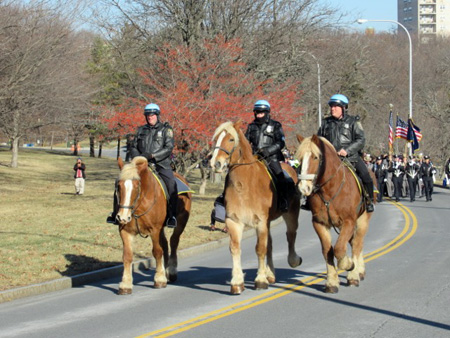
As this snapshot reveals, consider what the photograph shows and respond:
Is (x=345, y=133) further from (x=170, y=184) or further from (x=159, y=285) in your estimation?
(x=159, y=285)

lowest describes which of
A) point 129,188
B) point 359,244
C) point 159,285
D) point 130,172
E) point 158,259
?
point 159,285

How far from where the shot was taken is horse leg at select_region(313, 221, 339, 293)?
34.1ft

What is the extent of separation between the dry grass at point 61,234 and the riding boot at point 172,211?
7.92 feet

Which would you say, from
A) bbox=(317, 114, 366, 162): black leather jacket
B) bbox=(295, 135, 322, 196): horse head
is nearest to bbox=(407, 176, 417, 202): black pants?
bbox=(317, 114, 366, 162): black leather jacket

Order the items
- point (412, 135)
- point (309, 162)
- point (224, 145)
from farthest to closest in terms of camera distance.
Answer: point (412, 135)
point (224, 145)
point (309, 162)

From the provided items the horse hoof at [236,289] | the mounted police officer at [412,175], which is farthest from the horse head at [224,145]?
the mounted police officer at [412,175]

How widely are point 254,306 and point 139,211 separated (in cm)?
247

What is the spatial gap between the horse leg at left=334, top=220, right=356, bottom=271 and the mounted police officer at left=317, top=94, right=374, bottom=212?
97cm

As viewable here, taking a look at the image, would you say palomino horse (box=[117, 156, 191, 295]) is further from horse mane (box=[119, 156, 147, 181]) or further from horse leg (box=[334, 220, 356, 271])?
horse leg (box=[334, 220, 356, 271])

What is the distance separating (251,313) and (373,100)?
6787 cm

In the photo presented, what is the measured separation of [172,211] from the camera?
460 inches

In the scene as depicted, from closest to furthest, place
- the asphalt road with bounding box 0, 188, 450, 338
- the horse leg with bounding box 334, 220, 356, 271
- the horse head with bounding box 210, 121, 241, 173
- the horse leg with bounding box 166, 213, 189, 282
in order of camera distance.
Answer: the asphalt road with bounding box 0, 188, 450, 338 < the horse head with bounding box 210, 121, 241, 173 < the horse leg with bounding box 334, 220, 356, 271 < the horse leg with bounding box 166, 213, 189, 282

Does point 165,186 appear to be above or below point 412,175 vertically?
below

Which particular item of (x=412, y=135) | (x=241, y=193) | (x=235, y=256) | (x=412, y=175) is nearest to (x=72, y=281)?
(x=235, y=256)
